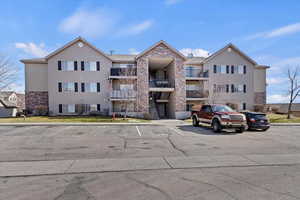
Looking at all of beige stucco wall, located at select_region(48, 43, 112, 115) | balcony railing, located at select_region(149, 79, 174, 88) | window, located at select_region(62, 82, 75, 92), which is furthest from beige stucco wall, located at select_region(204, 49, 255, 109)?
window, located at select_region(62, 82, 75, 92)

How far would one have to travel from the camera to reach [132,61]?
2464cm

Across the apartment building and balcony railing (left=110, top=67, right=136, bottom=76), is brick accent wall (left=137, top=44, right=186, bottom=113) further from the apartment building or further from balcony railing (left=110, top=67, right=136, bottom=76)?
balcony railing (left=110, top=67, right=136, bottom=76)

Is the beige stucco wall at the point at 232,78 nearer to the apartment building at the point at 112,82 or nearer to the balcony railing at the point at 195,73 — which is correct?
the apartment building at the point at 112,82

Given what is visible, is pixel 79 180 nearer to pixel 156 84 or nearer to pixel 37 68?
pixel 156 84

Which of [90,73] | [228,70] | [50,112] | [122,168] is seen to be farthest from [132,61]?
[122,168]

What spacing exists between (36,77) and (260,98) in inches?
1516

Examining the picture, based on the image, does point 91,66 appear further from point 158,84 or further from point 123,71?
point 158,84

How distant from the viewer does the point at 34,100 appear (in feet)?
79.8

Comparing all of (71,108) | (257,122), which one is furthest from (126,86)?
(257,122)

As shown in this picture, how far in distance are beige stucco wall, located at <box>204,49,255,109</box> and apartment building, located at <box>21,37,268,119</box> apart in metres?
0.17

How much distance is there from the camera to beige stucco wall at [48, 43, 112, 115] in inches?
936

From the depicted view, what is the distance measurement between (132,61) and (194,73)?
33.6 ft

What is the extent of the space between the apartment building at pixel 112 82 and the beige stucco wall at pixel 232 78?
0.56 feet

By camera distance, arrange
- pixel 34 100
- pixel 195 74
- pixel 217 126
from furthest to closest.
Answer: pixel 195 74, pixel 34 100, pixel 217 126
